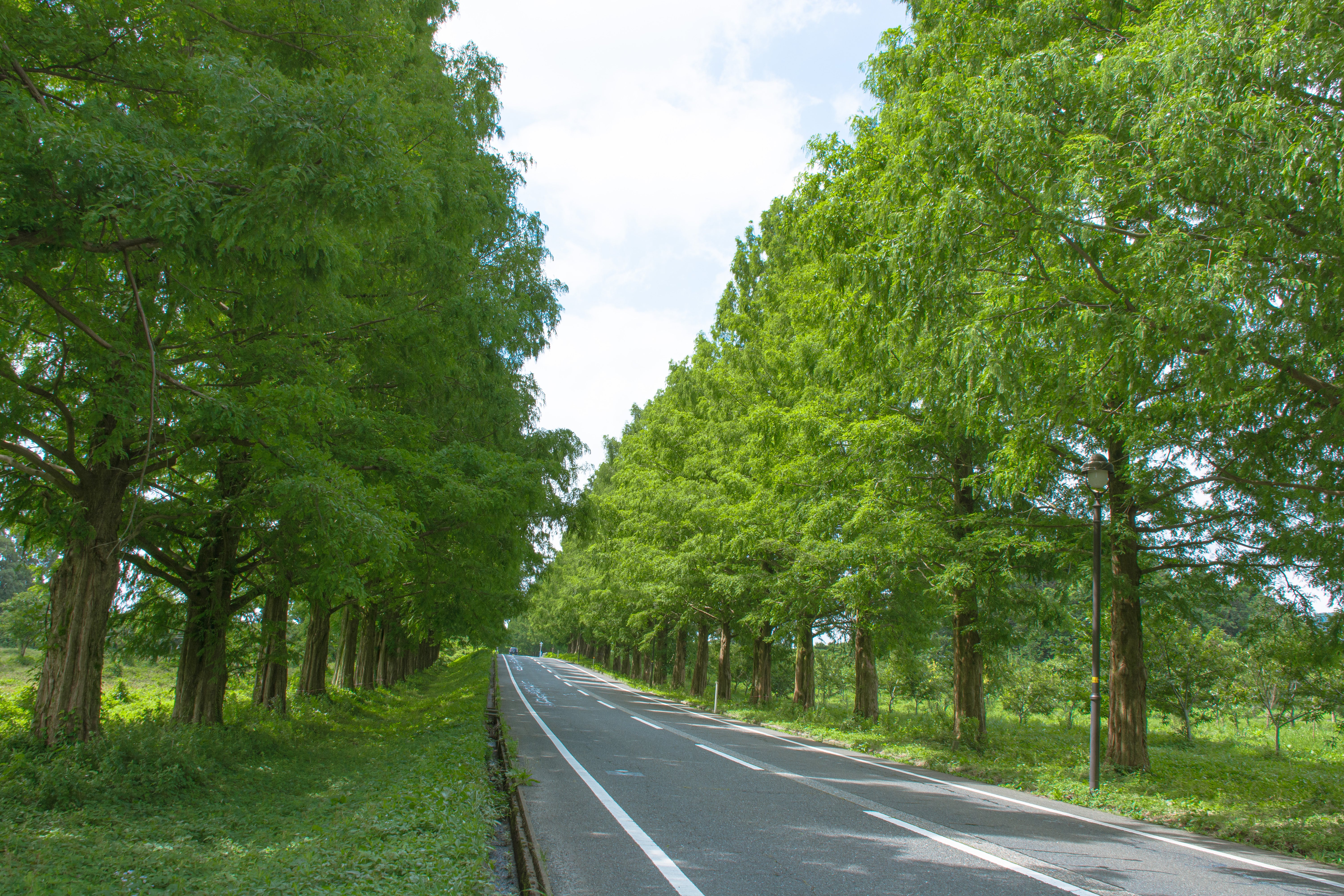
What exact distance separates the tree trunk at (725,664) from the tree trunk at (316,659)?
13.9m

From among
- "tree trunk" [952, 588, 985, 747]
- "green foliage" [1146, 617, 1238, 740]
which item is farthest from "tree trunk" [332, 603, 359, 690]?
"green foliage" [1146, 617, 1238, 740]

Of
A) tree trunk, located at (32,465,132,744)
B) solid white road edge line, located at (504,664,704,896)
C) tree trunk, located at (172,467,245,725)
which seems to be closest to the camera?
Result: solid white road edge line, located at (504,664,704,896)

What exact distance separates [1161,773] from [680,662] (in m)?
28.1

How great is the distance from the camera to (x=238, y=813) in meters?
Answer: 6.67

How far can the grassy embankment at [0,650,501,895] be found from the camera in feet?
14.2

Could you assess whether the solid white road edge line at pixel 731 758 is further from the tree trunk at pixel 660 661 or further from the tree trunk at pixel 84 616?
the tree trunk at pixel 660 661

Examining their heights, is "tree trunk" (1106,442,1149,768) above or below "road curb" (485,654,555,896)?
above

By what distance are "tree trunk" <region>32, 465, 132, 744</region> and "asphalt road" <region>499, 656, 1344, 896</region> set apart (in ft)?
15.6

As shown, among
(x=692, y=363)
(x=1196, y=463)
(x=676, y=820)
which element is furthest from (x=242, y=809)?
(x=692, y=363)

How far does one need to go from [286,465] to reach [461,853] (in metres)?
4.26

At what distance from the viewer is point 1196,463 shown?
948cm

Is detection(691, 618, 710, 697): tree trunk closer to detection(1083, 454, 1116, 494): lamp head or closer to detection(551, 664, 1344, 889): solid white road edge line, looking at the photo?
detection(551, 664, 1344, 889): solid white road edge line

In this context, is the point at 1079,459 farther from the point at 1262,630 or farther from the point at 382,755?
the point at 382,755

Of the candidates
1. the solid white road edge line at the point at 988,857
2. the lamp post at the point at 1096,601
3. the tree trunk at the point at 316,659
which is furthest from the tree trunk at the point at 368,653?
the lamp post at the point at 1096,601
